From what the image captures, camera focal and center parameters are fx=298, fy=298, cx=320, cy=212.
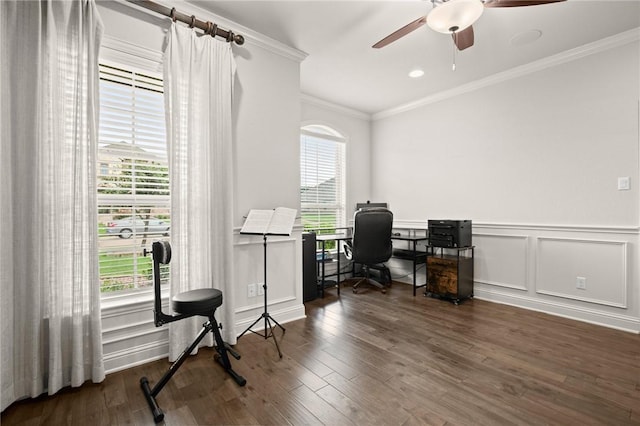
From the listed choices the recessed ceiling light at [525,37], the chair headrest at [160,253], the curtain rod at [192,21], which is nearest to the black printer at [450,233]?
the recessed ceiling light at [525,37]

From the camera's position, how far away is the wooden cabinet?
3.67 meters

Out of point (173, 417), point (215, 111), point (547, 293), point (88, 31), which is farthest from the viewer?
point (547, 293)

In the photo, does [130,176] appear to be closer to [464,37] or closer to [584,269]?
[464,37]

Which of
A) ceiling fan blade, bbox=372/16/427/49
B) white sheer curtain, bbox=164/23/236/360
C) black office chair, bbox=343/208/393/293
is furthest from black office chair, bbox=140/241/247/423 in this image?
black office chair, bbox=343/208/393/293

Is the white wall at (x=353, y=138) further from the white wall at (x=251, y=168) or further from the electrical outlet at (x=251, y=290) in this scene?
the electrical outlet at (x=251, y=290)

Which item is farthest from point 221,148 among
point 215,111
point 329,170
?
point 329,170

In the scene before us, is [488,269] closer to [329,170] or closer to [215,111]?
[329,170]

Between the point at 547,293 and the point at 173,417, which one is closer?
the point at 173,417

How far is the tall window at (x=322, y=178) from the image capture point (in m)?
4.70

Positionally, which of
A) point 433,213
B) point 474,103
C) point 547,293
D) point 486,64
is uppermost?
point 486,64

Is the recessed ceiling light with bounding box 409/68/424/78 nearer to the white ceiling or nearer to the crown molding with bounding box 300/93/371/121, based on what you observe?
the white ceiling

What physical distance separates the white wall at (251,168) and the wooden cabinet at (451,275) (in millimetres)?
1801

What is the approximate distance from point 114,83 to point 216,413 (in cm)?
240

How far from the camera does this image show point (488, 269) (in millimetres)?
3863
